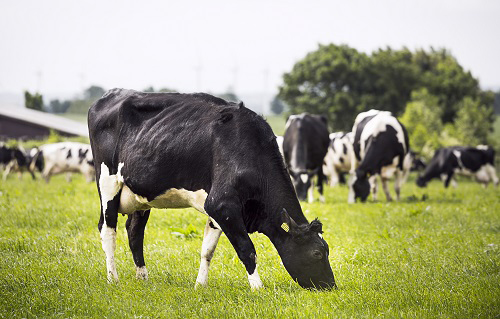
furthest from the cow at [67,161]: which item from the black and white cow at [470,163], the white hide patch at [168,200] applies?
the white hide patch at [168,200]

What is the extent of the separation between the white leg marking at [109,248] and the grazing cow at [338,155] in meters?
16.0

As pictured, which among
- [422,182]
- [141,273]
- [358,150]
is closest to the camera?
Answer: [141,273]

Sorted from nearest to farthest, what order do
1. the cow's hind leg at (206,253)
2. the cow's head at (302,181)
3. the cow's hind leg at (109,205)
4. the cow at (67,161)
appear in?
A: the cow's hind leg at (206,253), the cow's hind leg at (109,205), the cow's head at (302,181), the cow at (67,161)

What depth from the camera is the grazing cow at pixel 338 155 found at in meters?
23.3

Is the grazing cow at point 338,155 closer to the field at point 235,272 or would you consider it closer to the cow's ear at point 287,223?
the field at point 235,272

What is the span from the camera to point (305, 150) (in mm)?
17531

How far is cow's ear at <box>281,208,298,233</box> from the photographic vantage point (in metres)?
6.59

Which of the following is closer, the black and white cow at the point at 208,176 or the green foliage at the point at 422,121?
the black and white cow at the point at 208,176

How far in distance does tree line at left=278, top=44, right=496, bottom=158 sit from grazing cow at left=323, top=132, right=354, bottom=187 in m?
27.4

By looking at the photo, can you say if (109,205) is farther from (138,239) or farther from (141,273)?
(141,273)

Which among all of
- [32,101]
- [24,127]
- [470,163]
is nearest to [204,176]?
[470,163]

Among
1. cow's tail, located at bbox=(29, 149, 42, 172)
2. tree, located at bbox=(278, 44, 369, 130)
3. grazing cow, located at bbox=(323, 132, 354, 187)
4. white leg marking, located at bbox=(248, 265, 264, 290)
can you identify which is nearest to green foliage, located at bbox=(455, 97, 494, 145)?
tree, located at bbox=(278, 44, 369, 130)

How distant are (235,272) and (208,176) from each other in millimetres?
1579

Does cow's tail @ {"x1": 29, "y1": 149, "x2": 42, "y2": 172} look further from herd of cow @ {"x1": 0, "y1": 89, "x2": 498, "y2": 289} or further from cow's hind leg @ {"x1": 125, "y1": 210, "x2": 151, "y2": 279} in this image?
cow's hind leg @ {"x1": 125, "y1": 210, "x2": 151, "y2": 279}
